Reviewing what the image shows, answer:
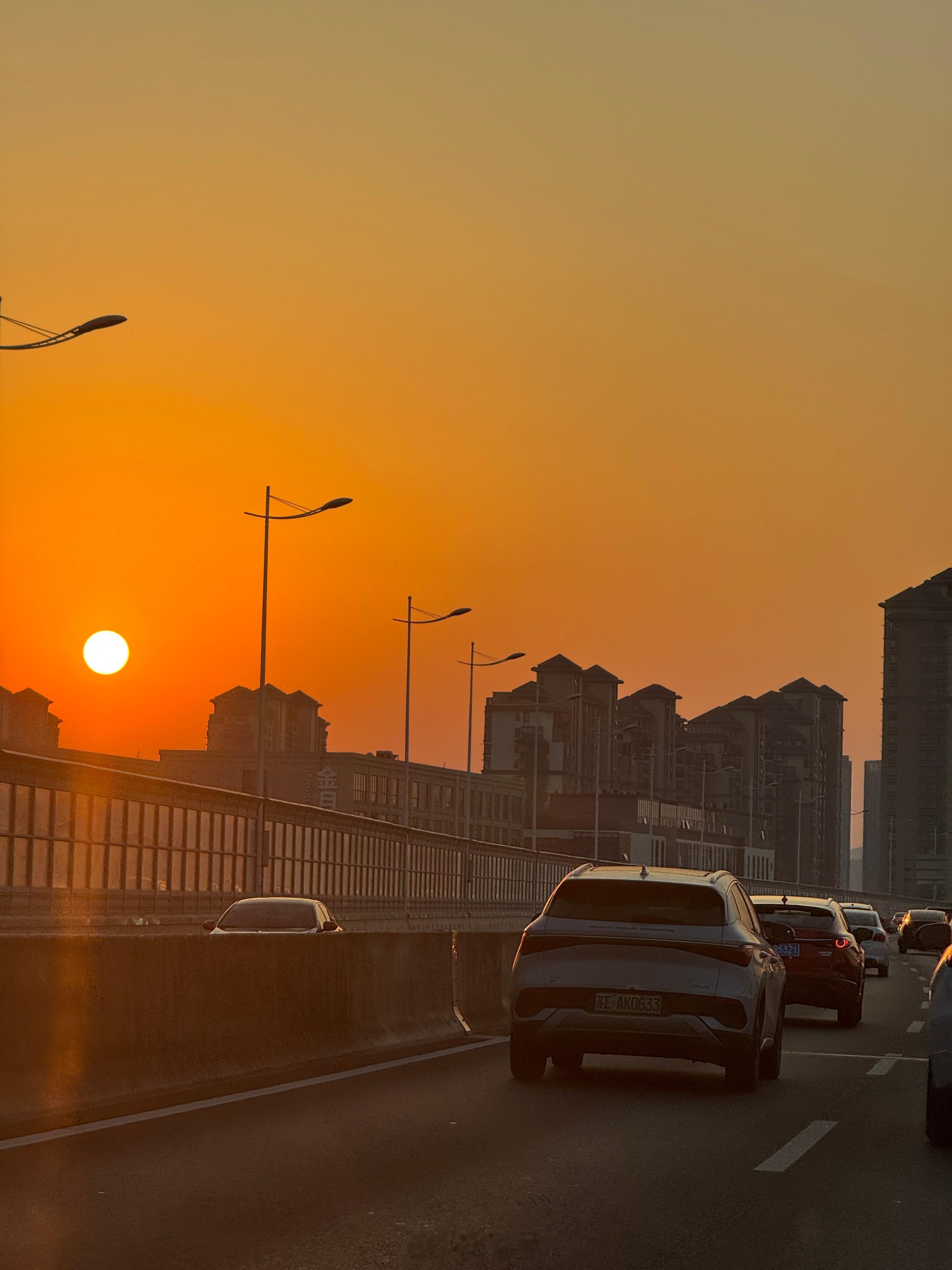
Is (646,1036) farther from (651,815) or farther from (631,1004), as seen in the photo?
(651,815)

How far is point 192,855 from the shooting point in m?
45.5

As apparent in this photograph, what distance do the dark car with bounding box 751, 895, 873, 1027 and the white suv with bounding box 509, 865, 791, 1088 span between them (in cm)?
742

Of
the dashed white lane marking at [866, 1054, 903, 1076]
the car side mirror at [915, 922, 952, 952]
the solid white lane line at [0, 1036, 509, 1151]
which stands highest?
the car side mirror at [915, 922, 952, 952]

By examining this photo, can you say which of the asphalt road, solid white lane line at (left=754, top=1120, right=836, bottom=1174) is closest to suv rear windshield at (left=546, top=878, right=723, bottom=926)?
the asphalt road

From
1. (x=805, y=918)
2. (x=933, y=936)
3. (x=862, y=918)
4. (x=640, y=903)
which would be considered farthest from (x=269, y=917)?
(x=862, y=918)

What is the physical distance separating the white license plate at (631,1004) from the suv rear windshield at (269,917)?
13210 mm

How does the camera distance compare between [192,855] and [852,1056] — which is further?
[192,855]

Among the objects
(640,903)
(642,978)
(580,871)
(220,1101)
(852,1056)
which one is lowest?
(852,1056)

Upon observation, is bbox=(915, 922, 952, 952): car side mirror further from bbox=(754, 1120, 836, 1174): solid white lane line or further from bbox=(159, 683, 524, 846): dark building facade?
bbox=(159, 683, 524, 846): dark building facade

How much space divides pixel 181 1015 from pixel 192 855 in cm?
3422

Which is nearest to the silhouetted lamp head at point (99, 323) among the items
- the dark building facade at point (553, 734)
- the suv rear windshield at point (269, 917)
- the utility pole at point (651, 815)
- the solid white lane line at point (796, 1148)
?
the suv rear windshield at point (269, 917)

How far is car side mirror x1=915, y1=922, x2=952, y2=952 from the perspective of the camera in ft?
39.7

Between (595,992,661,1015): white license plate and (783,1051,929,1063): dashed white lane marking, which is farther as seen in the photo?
(783,1051,929,1063): dashed white lane marking

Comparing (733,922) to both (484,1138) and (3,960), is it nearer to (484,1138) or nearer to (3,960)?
(484,1138)
